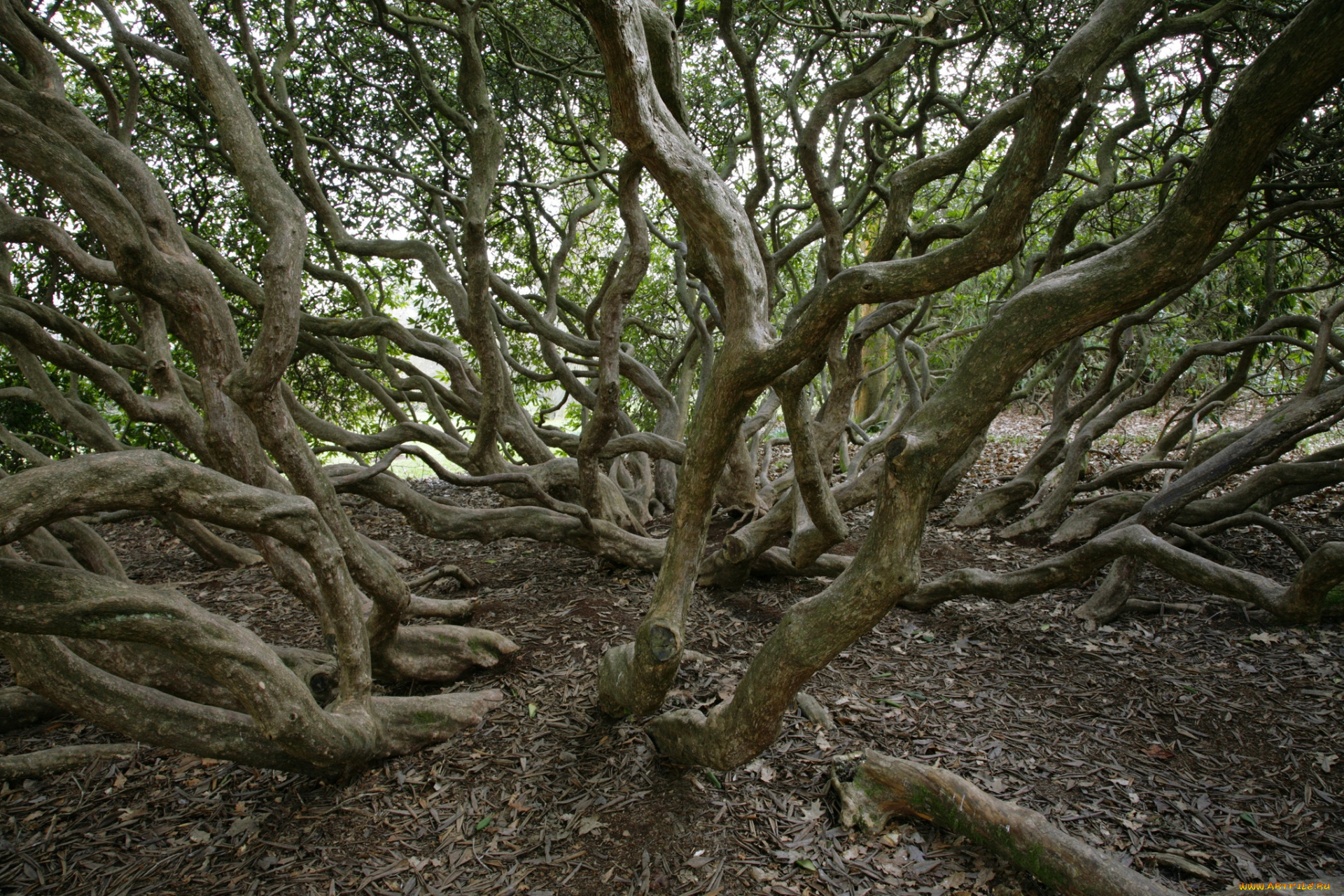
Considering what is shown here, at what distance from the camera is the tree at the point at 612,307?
2.16m

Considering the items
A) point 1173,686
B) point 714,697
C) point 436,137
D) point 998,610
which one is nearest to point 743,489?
point 998,610

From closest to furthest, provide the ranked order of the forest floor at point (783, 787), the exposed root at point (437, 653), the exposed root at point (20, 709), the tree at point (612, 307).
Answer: the tree at point (612, 307) → the forest floor at point (783, 787) → the exposed root at point (20, 709) → the exposed root at point (437, 653)

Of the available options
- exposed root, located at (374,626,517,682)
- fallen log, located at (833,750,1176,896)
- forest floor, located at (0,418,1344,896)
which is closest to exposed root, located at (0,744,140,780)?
forest floor, located at (0,418,1344,896)

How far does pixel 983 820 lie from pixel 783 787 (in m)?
0.80

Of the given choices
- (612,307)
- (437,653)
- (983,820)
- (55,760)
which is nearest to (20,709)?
(55,760)

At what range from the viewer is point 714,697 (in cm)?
358

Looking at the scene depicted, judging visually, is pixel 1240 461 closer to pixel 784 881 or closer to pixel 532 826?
pixel 784 881

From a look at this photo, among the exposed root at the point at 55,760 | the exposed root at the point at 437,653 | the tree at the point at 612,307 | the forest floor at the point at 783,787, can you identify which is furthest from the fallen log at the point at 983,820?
the exposed root at the point at 55,760

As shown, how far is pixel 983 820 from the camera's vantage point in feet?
8.17

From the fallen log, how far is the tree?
535 mm

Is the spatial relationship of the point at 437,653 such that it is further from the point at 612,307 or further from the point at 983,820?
the point at 983,820

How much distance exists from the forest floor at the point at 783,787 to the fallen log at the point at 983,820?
0.10m

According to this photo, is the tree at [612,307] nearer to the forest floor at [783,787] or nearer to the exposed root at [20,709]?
the forest floor at [783,787]

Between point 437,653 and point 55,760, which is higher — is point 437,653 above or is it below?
above
